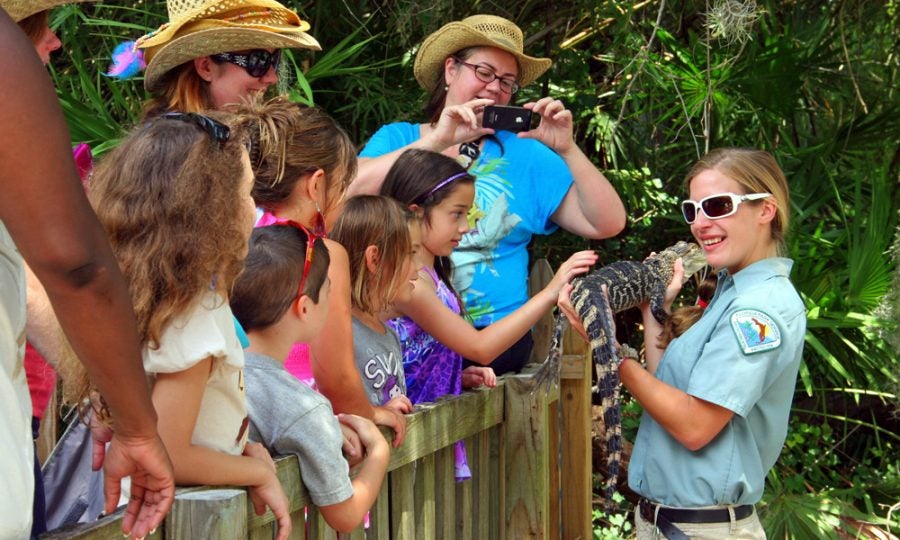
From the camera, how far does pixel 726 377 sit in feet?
8.77

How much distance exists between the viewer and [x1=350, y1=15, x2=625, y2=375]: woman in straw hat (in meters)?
3.43

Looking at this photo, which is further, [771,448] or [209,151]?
[771,448]

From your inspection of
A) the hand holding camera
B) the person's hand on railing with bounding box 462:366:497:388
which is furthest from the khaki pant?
the hand holding camera

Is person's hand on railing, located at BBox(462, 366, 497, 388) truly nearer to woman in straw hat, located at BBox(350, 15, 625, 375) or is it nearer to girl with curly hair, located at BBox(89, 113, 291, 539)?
woman in straw hat, located at BBox(350, 15, 625, 375)

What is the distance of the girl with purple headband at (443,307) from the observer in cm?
300

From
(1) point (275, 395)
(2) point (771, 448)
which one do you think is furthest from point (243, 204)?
(2) point (771, 448)

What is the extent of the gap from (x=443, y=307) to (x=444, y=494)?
0.51 meters

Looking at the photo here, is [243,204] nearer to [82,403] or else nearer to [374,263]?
[82,403]

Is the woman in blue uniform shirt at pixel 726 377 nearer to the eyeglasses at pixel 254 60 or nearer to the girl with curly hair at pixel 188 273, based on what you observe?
the eyeglasses at pixel 254 60

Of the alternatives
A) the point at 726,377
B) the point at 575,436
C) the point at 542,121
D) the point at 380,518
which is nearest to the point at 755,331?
the point at 726,377

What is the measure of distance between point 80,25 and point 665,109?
314 cm

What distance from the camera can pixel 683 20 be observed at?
20.7ft

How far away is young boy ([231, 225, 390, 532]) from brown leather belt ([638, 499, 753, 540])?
3.12ft

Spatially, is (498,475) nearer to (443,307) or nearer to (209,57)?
(443,307)
